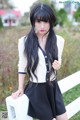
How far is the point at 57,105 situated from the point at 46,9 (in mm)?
904

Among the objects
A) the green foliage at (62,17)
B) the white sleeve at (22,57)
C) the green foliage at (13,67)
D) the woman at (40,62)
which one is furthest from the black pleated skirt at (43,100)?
the green foliage at (62,17)

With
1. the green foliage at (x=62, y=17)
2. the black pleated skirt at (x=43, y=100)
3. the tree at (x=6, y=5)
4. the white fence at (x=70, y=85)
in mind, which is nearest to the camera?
the black pleated skirt at (x=43, y=100)

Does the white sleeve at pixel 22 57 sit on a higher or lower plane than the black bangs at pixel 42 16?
lower

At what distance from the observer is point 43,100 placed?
10.2 feet

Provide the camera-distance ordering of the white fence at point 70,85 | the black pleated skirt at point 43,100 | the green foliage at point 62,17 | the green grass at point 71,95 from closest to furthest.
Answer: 1. the black pleated skirt at point 43,100
2. the white fence at point 70,85
3. the green grass at point 71,95
4. the green foliage at point 62,17

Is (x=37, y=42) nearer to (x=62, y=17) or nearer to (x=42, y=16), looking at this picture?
(x=42, y=16)

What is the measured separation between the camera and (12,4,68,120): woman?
302cm

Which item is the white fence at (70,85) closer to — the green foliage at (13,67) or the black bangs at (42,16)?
the green foliage at (13,67)

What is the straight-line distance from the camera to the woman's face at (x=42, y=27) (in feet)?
9.78

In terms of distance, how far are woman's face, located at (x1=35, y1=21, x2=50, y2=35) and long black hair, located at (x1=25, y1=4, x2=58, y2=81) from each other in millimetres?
32

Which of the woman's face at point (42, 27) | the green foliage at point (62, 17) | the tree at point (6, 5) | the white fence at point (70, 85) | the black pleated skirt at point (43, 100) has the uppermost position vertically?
the woman's face at point (42, 27)

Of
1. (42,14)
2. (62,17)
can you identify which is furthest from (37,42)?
(62,17)

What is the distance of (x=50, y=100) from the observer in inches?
124

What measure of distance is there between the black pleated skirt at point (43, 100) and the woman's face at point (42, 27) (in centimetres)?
48
